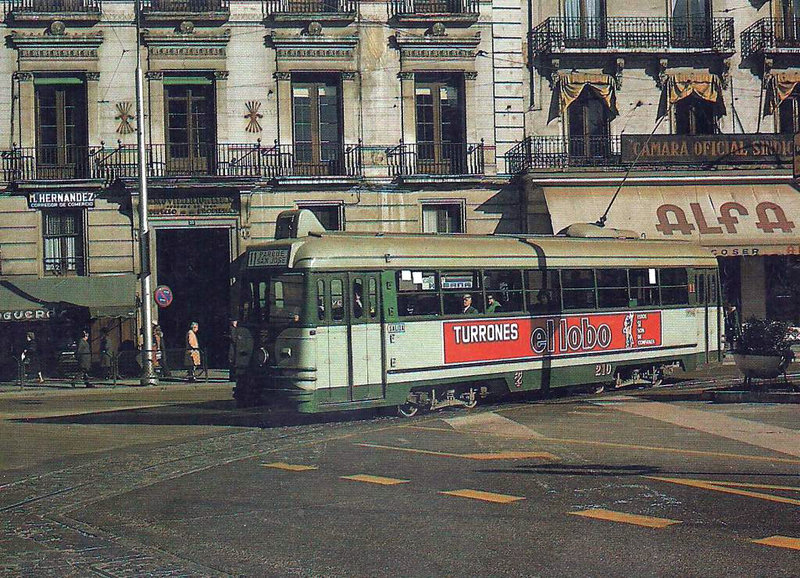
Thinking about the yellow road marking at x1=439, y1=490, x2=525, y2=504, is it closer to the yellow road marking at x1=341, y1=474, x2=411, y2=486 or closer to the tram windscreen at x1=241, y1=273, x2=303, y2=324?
the yellow road marking at x1=341, y1=474, x2=411, y2=486

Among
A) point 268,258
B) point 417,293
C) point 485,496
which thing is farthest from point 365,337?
point 485,496

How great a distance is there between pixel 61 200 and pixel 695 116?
19.3 metres

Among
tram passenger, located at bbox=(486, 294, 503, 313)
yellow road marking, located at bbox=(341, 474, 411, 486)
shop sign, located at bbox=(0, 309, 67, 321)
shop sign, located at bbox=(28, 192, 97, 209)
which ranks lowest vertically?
yellow road marking, located at bbox=(341, 474, 411, 486)

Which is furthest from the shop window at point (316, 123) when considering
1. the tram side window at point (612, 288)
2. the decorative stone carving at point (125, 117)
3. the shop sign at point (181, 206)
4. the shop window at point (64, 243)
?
the tram side window at point (612, 288)

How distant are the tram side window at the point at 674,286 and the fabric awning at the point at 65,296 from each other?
1528 centimetres

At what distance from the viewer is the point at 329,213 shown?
3581cm

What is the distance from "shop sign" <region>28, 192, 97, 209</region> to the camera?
34344 mm

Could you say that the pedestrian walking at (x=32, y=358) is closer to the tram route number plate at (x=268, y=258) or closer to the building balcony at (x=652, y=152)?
the building balcony at (x=652, y=152)

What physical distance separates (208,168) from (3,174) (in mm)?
5708

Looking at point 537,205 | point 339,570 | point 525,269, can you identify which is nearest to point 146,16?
point 537,205

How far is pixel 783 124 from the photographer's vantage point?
126 feet

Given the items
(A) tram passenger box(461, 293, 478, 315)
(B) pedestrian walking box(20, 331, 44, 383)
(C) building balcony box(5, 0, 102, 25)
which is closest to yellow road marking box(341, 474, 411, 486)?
(A) tram passenger box(461, 293, 478, 315)

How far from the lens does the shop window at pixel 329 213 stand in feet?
117

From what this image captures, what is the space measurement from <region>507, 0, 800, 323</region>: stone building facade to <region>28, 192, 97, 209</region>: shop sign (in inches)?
488
